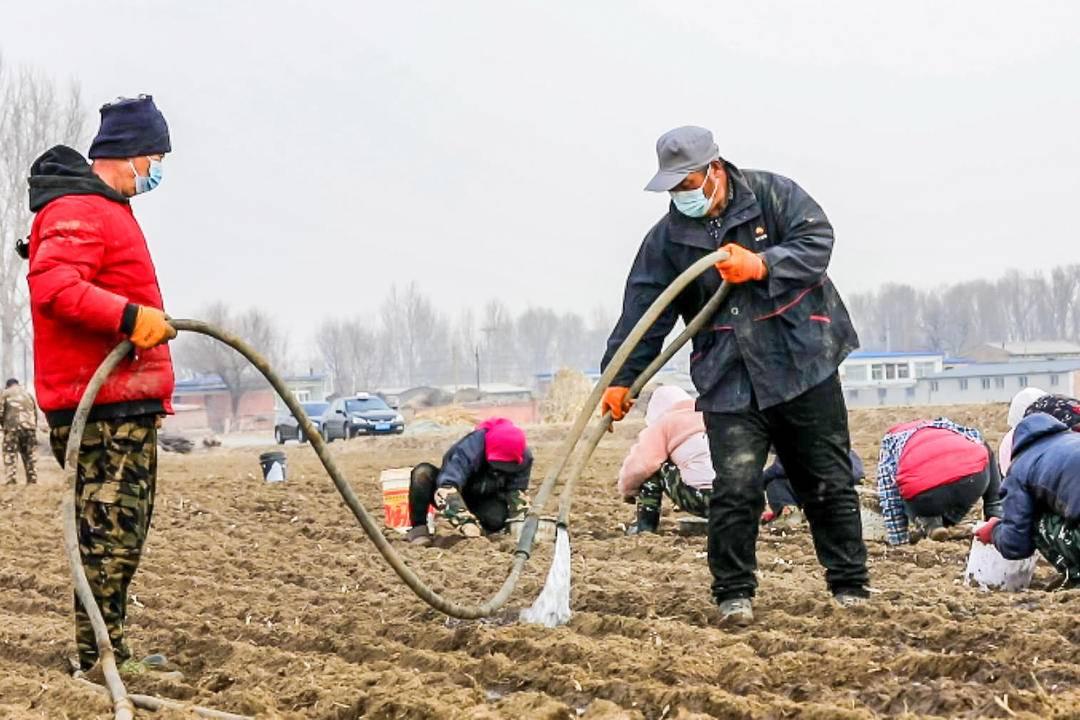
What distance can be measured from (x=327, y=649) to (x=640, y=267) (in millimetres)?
2029

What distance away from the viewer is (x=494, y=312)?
134250mm

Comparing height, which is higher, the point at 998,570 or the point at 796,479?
the point at 796,479

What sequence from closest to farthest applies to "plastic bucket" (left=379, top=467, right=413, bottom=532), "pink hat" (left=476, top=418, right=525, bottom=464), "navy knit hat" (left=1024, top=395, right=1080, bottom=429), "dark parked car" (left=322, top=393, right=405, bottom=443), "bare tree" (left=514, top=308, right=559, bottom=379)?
1. "navy knit hat" (left=1024, top=395, right=1080, bottom=429)
2. "pink hat" (left=476, top=418, right=525, bottom=464)
3. "plastic bucket" (left=379, top=467, right=413, bottom=532)
4. "dark parked car" (left=322, top=393, right=405, bottom=443)
5. "bare tree" (left=514, top=308, right=559, bottom=379)

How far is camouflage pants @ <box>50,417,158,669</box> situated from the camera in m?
5.26

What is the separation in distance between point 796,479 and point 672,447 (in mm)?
3231

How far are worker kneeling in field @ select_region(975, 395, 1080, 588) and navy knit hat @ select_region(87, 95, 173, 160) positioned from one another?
3.62 metres

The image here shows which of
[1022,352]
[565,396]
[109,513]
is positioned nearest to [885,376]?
[1022,352]

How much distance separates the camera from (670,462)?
931cm

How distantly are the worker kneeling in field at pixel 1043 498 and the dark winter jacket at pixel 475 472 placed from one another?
4.01m

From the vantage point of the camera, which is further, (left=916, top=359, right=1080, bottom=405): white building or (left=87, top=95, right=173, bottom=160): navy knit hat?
(left=916, top=359, right=1080, bottom=405): white building

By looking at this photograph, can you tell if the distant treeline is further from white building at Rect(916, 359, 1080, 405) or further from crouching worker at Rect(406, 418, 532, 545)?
crouching worker at Rect(406, 418, 532, 545)

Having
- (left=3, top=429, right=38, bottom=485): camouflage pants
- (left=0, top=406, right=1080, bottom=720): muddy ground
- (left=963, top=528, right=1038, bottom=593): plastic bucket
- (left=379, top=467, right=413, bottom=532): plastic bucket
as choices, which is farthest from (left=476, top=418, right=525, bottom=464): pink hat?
(left=3, top=429, right=38, bottom=485): camouflage pants

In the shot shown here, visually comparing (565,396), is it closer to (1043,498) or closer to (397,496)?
(397,496)

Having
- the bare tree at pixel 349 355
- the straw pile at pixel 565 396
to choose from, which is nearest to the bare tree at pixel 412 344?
the bare tree at pixel 349 355
